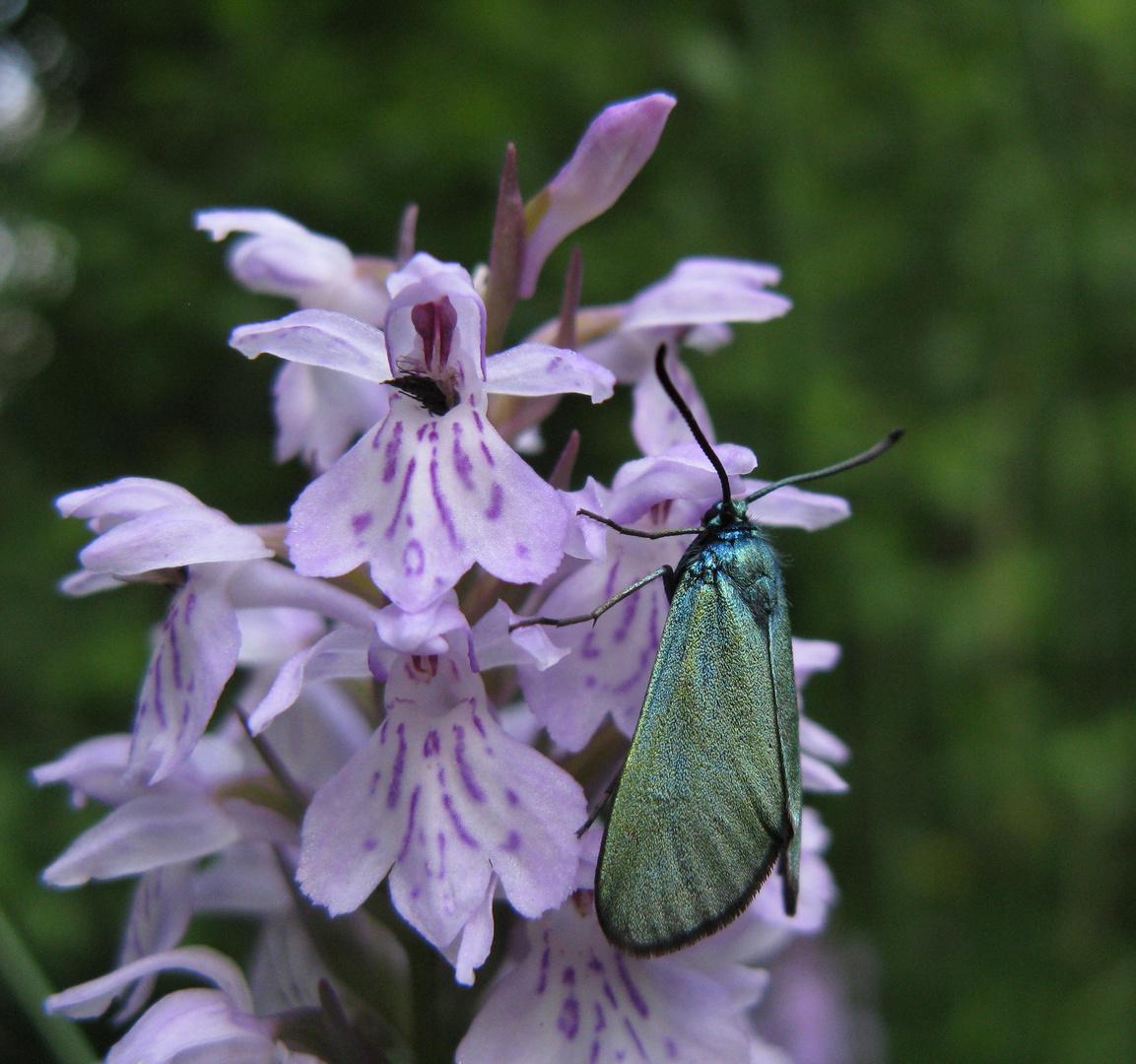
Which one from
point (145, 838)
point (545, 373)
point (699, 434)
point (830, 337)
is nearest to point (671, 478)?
point (699, 434)

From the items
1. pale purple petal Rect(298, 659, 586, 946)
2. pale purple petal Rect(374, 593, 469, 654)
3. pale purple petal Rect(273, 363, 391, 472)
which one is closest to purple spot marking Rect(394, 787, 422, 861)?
pale purple petal Rect(298, 659, 586, 946)

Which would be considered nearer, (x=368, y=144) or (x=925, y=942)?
(x=925, y=942)

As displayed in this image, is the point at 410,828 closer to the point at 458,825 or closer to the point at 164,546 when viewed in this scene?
the point at 458,825

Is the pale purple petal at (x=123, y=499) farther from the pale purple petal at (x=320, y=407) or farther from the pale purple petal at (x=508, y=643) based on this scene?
the pale purple petal at (x=508, y=643)

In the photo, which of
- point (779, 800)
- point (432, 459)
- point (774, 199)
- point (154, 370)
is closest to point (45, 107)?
point (154, 370)

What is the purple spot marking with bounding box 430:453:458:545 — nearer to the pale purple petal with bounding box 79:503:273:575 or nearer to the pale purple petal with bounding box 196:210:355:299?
the pale purple petal with bounding box 79:503:273:575

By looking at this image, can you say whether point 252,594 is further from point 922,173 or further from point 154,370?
point 922,173
